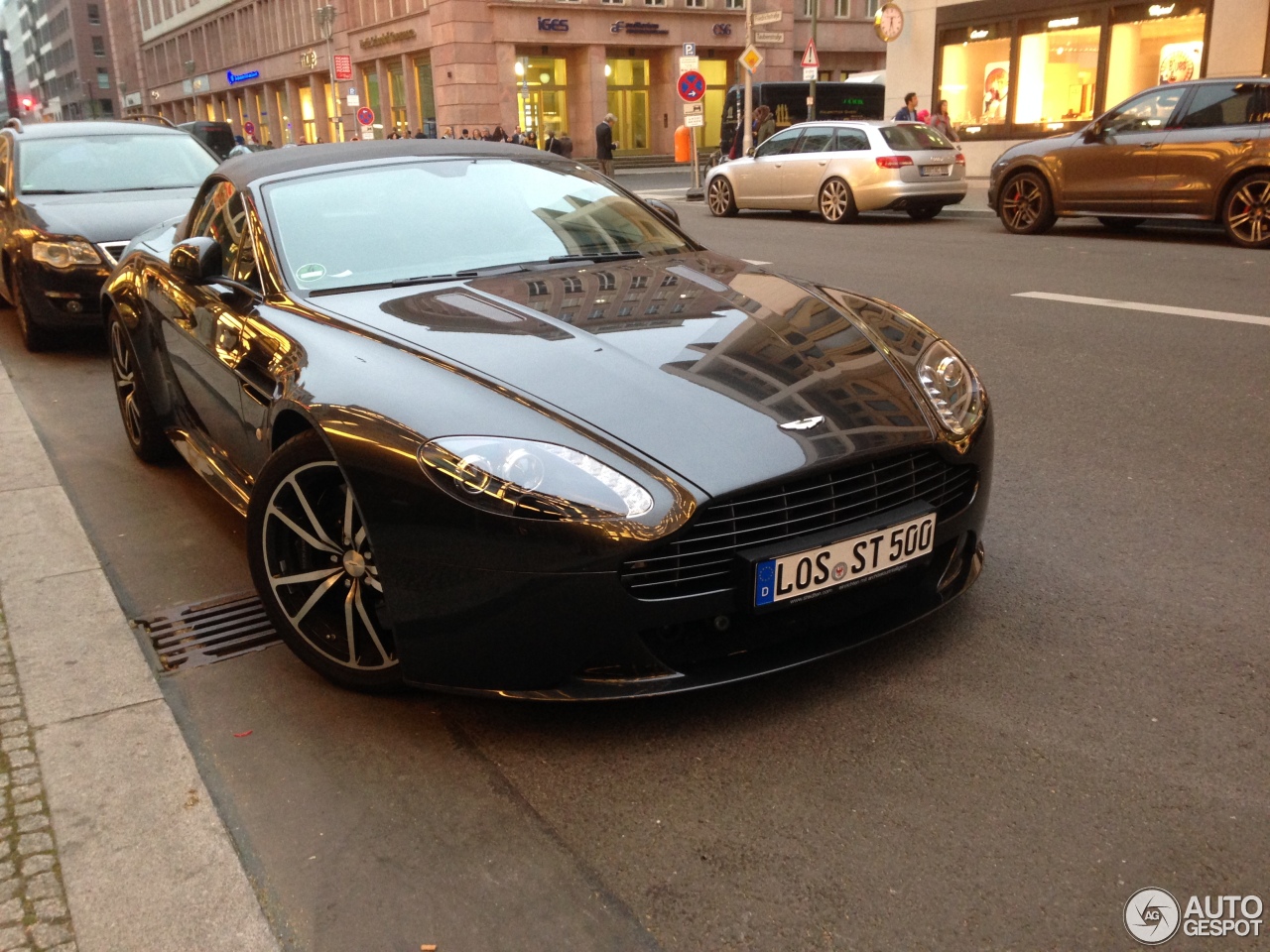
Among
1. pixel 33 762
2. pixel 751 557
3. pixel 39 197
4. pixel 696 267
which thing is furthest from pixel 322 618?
pixel 39 197

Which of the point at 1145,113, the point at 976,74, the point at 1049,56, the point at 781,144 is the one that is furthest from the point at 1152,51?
the point at 1145,113

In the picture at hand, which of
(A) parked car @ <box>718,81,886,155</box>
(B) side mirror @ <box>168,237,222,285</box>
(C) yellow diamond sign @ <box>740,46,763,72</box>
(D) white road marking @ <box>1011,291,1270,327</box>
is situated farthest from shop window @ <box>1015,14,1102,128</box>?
(B) side mirror @ <box>168,237,222,285</box>

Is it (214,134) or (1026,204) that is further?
(214,134)

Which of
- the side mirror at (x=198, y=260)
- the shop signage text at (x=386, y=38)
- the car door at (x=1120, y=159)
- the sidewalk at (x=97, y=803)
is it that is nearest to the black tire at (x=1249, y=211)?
the car door at (x=1120, y=159)

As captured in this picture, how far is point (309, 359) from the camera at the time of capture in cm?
316

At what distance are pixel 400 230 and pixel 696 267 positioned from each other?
3.36 ft

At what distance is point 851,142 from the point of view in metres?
16.4

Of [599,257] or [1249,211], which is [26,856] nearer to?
[599,257]

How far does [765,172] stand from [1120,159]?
6.18 metres

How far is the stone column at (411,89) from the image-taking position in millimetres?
47500

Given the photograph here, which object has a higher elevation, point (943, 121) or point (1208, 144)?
point (943, 121)

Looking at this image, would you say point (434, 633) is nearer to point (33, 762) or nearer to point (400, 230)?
point (33, 762)

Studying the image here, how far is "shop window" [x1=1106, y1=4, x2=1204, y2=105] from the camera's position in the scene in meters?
19.1

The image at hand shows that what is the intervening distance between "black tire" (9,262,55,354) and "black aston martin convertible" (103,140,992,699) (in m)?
4.73
